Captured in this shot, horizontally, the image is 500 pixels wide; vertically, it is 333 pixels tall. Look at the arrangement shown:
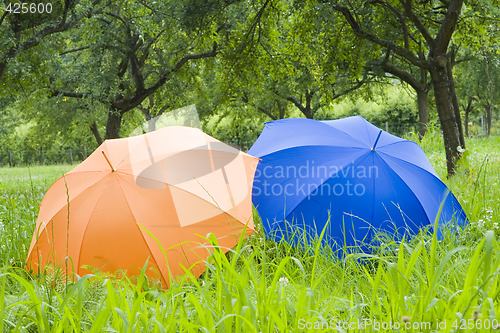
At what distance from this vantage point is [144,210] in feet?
11.7

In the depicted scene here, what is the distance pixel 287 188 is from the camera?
417 centimetres

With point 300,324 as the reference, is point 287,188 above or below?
above

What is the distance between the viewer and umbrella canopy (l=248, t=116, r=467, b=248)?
3896 millimetres

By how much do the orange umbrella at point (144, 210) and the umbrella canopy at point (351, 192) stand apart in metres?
0.35

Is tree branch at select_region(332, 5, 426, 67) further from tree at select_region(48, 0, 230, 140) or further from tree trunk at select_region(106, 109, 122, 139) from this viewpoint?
tree trunk at select_region(106, 109, 122, 139)

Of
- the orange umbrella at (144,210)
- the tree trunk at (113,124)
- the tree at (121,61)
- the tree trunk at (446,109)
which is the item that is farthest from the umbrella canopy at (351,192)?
the tree trunk at (113,124)

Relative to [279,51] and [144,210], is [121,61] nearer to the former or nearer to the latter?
[279,51]

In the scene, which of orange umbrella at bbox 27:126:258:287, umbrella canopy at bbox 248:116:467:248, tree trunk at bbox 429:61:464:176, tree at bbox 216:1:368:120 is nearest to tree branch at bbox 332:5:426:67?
tree trunk at bbox 429:61:464:176

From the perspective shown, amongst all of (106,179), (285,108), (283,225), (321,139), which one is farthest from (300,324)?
(285,108)

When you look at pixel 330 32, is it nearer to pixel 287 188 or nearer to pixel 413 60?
pixel 413 60

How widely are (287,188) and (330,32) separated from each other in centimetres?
522

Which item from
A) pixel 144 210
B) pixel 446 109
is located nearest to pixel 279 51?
pixel 446 109

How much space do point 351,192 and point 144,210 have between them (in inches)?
69.1

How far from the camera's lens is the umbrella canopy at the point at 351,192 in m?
3.90
